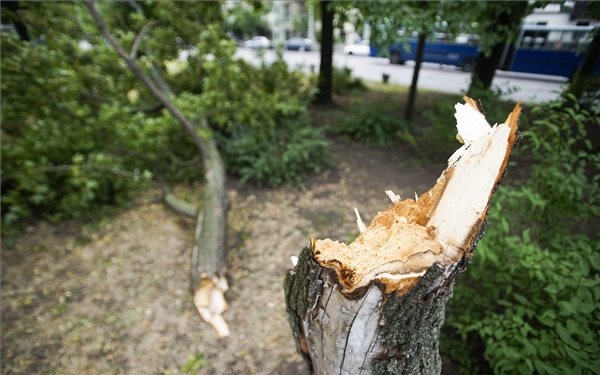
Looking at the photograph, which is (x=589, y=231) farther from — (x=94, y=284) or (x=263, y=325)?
(x=94, y=284)

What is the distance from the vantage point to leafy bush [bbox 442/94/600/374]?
152cm

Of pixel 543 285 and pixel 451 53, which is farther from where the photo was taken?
pixel 451 53

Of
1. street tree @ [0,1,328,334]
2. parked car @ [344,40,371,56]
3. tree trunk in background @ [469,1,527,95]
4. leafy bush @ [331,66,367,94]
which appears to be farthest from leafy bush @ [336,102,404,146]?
parked car @ [344,40,371,56]

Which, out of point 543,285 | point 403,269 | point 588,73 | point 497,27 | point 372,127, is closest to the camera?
point 403,269

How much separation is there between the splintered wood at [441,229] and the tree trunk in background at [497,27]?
391 centimetres

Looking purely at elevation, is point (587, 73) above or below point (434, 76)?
above

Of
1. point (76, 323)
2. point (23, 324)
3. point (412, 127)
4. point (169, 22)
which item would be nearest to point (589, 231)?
point (412, 127)

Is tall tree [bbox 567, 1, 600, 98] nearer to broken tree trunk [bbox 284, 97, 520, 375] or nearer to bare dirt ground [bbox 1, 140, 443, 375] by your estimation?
bare dirt ground [bbox 1, 140, 443, 375]

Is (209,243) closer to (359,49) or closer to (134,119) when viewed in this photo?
(134,119)

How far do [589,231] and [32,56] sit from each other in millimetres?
7348

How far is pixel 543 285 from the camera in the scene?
6.66 ft

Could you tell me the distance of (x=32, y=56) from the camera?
4.35 metres

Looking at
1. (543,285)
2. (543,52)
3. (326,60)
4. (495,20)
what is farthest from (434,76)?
(543,285)

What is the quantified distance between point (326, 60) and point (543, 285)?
8163 mm
